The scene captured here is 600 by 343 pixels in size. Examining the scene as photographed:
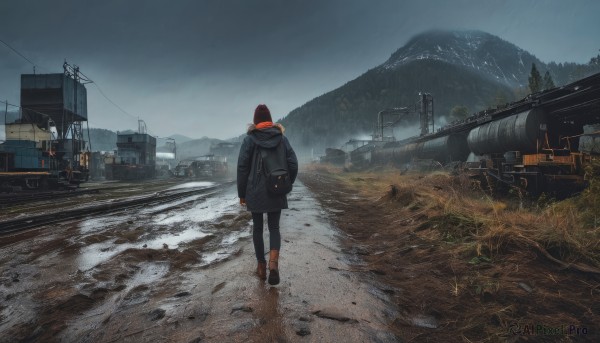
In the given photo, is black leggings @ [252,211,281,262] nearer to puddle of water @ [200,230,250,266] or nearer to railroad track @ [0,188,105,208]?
puddle of water @ [200,230,250,266]

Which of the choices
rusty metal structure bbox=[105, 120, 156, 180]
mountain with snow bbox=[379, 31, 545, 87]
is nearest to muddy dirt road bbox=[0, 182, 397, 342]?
rusty metal structure bbox=[105, 120, 156, 180]

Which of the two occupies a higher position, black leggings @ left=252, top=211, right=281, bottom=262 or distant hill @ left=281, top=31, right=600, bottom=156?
distant hill @ left=281, top=31, right=600, bottom=156

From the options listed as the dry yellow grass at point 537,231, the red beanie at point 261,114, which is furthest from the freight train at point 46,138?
the dry yellow grass at point 537,231

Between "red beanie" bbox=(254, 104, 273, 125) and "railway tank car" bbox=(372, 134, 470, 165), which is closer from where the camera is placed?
"red beanie" bbox=(254, 104, 273, 125)

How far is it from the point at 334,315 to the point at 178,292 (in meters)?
1.55

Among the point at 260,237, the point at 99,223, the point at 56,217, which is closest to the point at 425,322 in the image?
the point at 260,237

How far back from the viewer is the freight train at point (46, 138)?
14.8 meters

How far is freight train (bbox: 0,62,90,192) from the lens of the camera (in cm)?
1483

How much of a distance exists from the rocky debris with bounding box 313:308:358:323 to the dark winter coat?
4.16 feet

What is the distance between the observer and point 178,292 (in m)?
2.93

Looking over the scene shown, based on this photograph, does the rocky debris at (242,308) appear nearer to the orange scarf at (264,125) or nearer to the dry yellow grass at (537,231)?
the orange scarf at (264,125)

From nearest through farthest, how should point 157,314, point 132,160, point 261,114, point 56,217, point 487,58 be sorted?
point 157,314 < point 261,114 < point 56,217 < point 132,160 < point 487,58

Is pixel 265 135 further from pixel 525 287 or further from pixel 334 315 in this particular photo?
pixel 525 287

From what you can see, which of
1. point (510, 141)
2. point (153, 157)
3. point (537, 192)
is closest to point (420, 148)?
point (510, 141)
